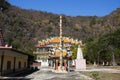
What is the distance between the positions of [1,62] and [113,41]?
2249 inches

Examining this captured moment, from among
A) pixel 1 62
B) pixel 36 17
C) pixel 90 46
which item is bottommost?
pixel 1 62

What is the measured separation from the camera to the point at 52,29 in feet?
526

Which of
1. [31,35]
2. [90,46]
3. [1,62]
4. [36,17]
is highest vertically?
[36,17]

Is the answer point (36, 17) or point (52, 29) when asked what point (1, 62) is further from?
point (36, 17)

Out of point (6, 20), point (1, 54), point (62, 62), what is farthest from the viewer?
point (6, 20)

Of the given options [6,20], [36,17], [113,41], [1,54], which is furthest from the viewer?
[36,17]

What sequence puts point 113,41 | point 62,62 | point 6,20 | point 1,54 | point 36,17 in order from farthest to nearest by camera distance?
point 36,17, point 6,20, point 113,41, point 62,62, point 1,54

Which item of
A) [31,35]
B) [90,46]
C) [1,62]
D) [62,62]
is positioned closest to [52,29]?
[31,35]

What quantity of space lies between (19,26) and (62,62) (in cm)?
9887

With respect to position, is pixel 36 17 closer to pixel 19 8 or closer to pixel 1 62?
pixel 19 8

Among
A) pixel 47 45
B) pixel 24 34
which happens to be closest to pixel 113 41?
pixel 47 45

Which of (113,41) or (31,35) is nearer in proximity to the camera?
(113,41)

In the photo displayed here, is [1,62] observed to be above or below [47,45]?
below

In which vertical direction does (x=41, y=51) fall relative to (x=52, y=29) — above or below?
below
